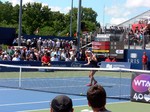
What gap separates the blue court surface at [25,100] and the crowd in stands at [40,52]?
1212 centimetres

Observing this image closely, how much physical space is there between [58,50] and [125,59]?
19.7ft

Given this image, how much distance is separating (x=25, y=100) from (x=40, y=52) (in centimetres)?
1899

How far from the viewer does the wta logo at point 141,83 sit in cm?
1367

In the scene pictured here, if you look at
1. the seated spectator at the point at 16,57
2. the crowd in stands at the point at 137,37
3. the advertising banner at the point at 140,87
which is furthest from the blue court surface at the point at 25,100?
the crowd in stands at the point at 137,37

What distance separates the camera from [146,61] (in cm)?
3300

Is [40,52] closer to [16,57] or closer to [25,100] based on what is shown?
[16,57]

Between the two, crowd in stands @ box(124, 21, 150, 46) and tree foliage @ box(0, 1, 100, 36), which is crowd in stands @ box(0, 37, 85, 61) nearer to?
crowd in stands @ box(124, 21, 150, 46)

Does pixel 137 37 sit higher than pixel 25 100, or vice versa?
pixel 137 37

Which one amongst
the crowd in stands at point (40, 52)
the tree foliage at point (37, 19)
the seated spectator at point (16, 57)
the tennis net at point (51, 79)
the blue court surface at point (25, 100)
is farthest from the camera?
the tree foliage at point (37, 19)

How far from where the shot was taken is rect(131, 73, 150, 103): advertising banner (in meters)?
13.7

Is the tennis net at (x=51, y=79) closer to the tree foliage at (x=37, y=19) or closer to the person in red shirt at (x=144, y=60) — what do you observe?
the person in red shirt at (x=144, y=60)

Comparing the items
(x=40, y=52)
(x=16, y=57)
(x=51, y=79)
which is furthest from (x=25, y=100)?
(x=40, y=52)

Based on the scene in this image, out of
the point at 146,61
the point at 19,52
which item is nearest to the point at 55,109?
the point at 19,52

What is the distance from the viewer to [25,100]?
44.3 ft
